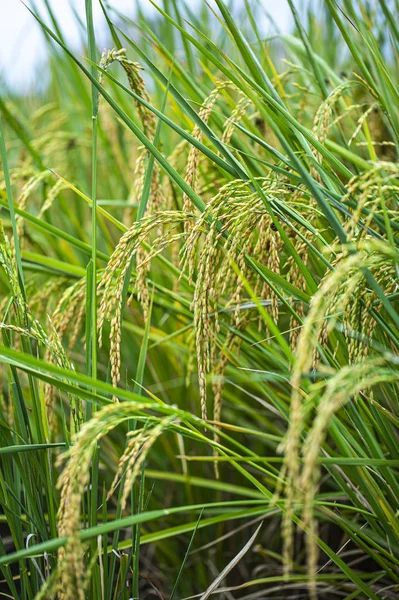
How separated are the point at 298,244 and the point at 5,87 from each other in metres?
2.78

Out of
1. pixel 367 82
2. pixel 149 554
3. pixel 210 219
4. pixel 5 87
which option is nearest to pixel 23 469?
pixel 210 219

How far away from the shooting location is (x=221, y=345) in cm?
127

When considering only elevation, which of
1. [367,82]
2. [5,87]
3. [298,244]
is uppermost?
[5,87]

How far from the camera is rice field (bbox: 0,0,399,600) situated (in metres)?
0.78

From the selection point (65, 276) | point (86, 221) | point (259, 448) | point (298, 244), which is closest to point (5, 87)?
point (86, 221)

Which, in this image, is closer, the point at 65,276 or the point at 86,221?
the point at 65,276

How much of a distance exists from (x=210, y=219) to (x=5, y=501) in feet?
1.85

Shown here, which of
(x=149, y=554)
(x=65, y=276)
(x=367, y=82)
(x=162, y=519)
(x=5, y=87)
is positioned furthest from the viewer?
(x=5, y=87)

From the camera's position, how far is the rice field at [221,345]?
78 cm

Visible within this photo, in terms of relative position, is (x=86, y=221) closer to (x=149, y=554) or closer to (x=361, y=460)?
(x=149, y=554)

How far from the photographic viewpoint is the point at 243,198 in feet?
3.15

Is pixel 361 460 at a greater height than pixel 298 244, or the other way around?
pixel 298 244

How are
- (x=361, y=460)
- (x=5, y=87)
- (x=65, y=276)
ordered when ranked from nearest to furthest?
(x=361, y=460) < (x=65, y=276) < (x=5, y=87)

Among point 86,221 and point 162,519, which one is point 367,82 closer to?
point 162,519
